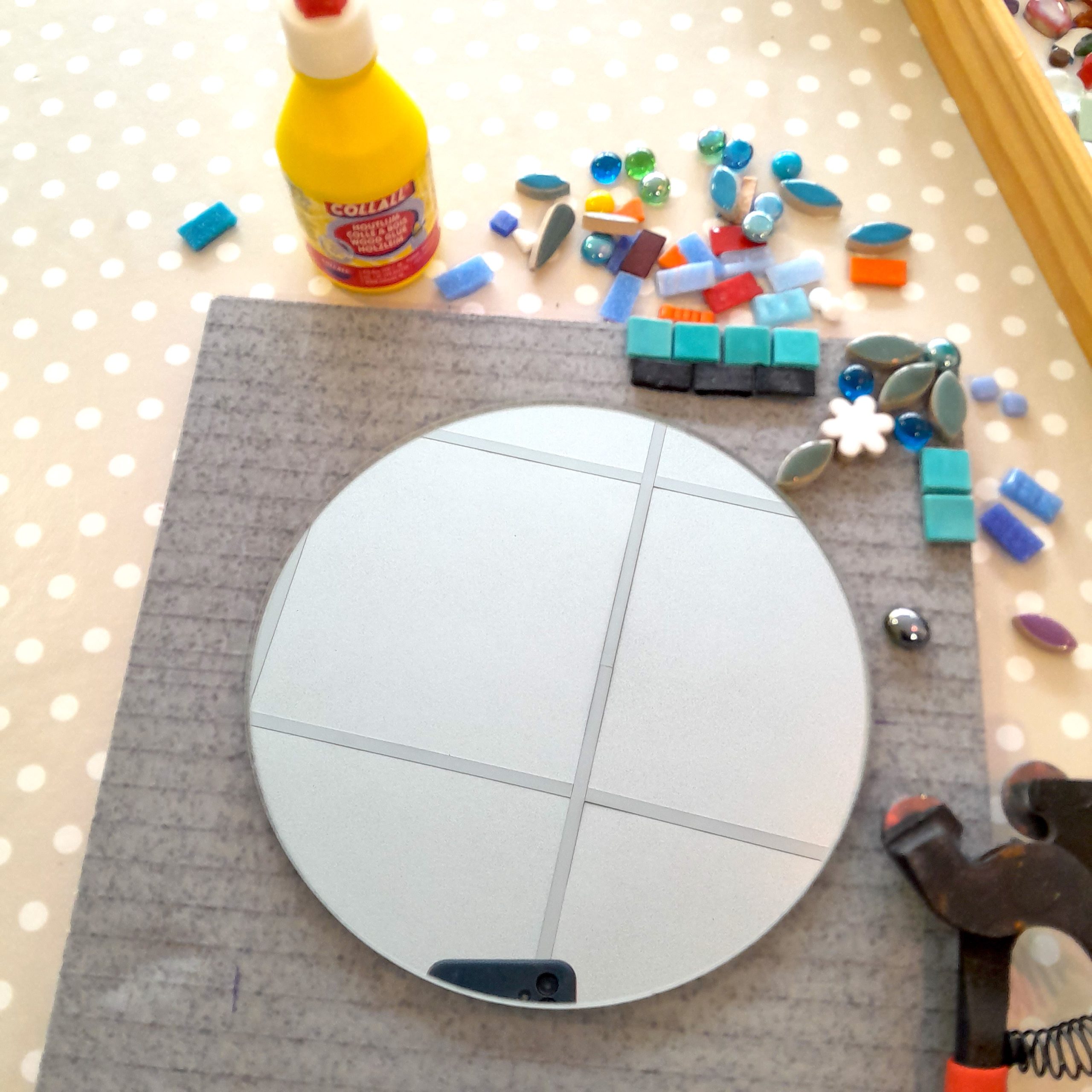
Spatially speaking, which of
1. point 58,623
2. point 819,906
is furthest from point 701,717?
point 58,623

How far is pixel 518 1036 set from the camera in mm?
469

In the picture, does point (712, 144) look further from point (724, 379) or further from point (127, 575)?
point (127, 575)

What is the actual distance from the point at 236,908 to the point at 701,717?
0.27m

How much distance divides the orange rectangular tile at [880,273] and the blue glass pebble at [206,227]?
1.42ft

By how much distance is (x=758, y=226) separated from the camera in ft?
1.99

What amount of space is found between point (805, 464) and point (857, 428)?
4 cm

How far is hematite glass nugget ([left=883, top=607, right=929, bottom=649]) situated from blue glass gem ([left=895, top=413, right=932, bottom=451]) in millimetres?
108

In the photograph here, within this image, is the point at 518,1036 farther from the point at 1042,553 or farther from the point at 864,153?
the point at 864,153

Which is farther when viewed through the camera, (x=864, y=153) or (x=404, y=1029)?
(x=864, y=153)

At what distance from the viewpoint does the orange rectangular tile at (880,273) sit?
0.61 metres

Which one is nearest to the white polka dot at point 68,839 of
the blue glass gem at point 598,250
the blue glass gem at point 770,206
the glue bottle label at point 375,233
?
the glue bottle label at point 375,233

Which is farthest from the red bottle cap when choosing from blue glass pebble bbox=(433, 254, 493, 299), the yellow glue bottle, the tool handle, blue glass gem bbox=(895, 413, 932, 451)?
the tool handle

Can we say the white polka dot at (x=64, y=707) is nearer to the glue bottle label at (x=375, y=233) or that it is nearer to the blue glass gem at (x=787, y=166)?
the glue bottle label at (x=375, y=233)

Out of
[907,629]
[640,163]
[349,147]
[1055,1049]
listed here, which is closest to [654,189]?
[640,163]
